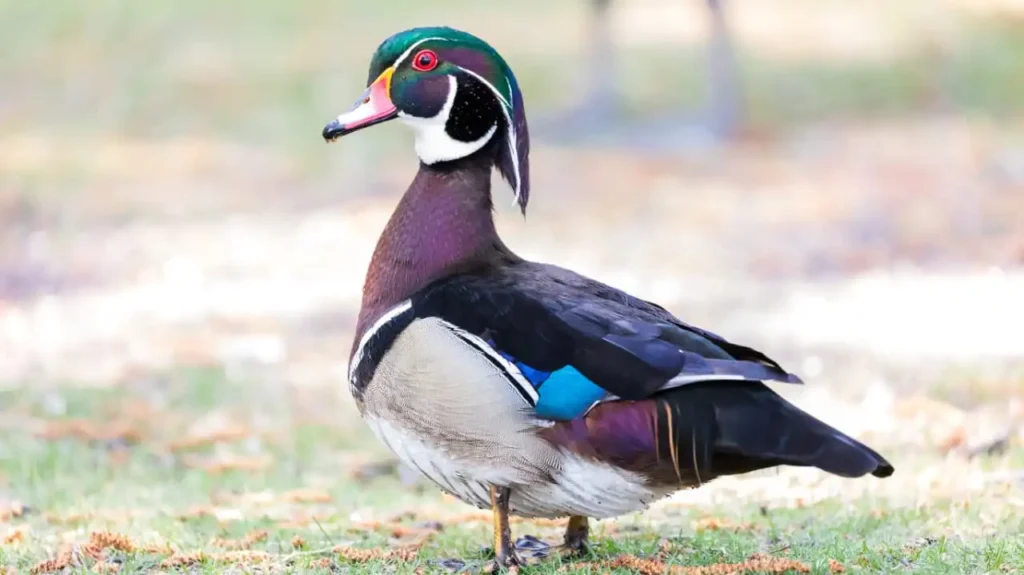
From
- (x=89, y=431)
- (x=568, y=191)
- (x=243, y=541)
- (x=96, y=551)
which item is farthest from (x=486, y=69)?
(x=568, y=191)

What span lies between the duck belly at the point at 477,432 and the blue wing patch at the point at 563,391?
0.06 metres

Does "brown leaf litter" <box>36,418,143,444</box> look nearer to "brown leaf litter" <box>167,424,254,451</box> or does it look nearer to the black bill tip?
"brown leaf litter" <box>167,424,254,451</box>

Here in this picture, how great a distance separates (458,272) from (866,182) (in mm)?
14909

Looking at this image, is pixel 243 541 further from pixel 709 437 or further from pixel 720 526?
pixel 709 437

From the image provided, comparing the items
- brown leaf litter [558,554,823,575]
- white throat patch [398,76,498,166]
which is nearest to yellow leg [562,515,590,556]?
brown leaf litter [558,554,823,575]

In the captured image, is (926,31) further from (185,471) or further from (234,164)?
(185,471)

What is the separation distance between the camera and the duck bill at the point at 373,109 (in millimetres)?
4816

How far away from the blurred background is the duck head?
5.97 feet

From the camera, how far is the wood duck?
4.19 metres

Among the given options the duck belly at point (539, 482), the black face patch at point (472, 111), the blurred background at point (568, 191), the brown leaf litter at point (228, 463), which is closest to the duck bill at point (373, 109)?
the black face patch at point (472, 111)

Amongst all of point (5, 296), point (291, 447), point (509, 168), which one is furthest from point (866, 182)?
point (509, 168)

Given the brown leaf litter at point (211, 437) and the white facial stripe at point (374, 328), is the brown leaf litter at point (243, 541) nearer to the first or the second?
the white facial stripe at point (374, 328)

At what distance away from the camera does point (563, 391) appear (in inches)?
169

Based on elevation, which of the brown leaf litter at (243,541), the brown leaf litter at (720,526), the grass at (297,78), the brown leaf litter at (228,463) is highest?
the grass at (297,78)
